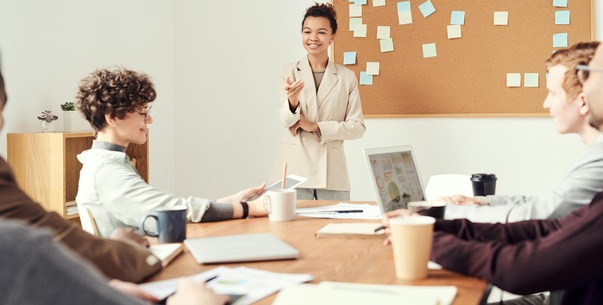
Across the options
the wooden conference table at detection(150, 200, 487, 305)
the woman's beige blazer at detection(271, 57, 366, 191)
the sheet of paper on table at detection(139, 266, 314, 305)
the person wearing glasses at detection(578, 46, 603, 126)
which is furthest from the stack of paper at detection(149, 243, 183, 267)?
the woman's beige blazer at detection(271, 57, 366, 191)

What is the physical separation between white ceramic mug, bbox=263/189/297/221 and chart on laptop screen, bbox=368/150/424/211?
0.29m

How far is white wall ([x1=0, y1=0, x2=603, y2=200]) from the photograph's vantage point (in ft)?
12.5

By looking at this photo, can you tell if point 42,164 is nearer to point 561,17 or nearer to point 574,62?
point 574,62

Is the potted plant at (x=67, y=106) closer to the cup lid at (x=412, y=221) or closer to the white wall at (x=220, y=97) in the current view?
the white wall at (x=220, y=97)

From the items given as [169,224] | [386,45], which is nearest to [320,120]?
[386,45]

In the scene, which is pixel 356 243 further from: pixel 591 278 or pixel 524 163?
pixel 524 163

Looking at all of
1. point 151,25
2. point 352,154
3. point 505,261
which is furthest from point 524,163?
point 505,261

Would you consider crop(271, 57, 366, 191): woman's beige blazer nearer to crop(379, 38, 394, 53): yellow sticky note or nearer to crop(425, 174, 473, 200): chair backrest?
crop(379, 38, 394, 53): yellow sticky note

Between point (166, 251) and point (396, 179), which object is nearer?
point (166, 251)

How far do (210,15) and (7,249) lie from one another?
4306 mm

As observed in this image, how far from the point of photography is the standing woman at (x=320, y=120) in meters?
3.56

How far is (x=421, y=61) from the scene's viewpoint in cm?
417

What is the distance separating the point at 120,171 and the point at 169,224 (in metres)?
0.38

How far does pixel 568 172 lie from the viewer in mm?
1735
